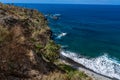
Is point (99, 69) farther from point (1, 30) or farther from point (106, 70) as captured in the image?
point (1, 30)

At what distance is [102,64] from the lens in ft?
179

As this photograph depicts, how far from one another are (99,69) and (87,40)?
3016 centimetres

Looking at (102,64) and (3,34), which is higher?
(3,34)

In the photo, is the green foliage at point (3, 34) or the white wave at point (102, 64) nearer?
the green foliage at point (3, 34)

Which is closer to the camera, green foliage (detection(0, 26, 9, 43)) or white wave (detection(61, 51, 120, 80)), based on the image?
green foliage (detection(0, 26, 9, 43))

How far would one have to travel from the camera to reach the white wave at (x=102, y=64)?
50.1m

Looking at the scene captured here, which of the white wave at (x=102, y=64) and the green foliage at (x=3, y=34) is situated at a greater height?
the green foliage at (x=3, y=34)

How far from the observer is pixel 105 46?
2825 inches

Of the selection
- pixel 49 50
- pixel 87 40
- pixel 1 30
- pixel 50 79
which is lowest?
pixel 87 40

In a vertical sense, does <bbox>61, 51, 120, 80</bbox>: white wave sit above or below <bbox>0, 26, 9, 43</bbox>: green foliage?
below

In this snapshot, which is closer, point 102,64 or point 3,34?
point 3,34

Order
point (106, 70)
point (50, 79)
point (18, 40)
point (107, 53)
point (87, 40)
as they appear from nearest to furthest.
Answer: point (50, 79) → point (18, 40) → point (106, 70) → point (107, 53) → point (87, 40)

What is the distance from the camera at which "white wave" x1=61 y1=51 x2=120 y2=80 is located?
164 ft

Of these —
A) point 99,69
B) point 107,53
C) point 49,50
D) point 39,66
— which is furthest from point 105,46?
point 39,66
